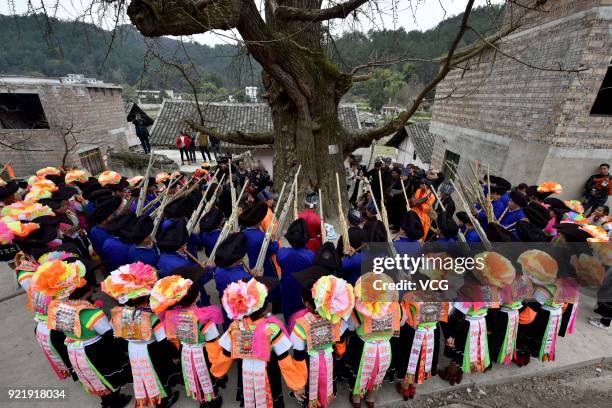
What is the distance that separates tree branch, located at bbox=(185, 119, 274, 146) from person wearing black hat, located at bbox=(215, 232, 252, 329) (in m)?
4.00

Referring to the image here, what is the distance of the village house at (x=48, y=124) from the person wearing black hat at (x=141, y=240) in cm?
963

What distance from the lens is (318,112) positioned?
615cm

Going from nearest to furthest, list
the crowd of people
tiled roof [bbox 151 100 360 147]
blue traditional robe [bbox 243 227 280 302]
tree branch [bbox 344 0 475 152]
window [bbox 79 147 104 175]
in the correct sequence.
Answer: the crowd of people, blue traditional robe [bbox 243 227 280 302], tree branch [bbox 344 0 475 152], window [bbox 79 147 104 175], tiled roof [bbox 151 100 360 147]

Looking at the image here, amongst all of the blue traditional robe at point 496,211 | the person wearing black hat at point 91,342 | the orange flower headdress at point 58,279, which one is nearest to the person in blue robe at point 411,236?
the blue traditional robe at point 496,211

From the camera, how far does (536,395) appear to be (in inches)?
132

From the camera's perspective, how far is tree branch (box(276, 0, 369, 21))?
13.6 feet

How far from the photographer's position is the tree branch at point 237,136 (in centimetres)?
659

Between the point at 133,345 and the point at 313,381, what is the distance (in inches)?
70.1

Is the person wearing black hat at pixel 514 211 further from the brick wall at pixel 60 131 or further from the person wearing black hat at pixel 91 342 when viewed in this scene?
the brick wall at pixel 60 131

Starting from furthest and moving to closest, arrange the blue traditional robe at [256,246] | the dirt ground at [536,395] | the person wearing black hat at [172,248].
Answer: the blue traditional robe at [256,246] → the person wearing black hat at [172,248] → the dirt ground at [536,395]

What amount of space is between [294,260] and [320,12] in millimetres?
3647

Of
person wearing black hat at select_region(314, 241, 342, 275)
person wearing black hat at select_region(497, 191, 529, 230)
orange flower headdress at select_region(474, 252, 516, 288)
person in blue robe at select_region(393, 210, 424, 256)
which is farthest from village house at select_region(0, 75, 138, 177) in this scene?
person wearing black hat at select_region(497, 191, 529, 230)

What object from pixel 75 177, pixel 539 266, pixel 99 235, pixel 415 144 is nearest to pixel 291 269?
pixel 539 266

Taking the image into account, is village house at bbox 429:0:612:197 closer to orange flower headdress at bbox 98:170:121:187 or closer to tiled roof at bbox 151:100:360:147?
orange flower headdress at bbox 98:170:121:187
